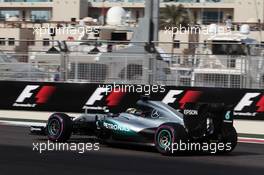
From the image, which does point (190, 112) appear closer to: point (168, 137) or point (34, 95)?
point (168, 137)

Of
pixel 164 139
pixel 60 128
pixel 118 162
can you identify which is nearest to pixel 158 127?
pixel 164 139

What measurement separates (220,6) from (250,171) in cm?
6533

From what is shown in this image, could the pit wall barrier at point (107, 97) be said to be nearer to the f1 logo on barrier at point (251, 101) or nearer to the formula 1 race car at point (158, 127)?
the f1 logo on barrier at point (251, 101)

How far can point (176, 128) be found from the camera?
1242 centimetres

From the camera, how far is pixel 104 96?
2155 cm

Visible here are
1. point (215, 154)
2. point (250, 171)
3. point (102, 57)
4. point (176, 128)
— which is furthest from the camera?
point (102, 57)

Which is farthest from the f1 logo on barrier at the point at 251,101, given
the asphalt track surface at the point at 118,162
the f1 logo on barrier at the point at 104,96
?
the asphalt track surface at the point at 118,162

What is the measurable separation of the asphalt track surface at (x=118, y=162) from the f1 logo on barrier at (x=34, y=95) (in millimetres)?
8240

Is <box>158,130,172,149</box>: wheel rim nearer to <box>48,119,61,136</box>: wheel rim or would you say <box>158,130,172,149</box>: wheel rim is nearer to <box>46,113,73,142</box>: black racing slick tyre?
<box>46,113,73,142</box>: black racing slick tyre

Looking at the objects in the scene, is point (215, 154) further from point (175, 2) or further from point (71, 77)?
point (175, 2)

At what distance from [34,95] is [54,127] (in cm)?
878

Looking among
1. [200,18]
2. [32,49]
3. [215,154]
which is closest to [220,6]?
[200,18]

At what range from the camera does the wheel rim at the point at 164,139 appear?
1251 cm

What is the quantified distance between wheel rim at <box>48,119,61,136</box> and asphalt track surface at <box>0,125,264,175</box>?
547 millimetres
